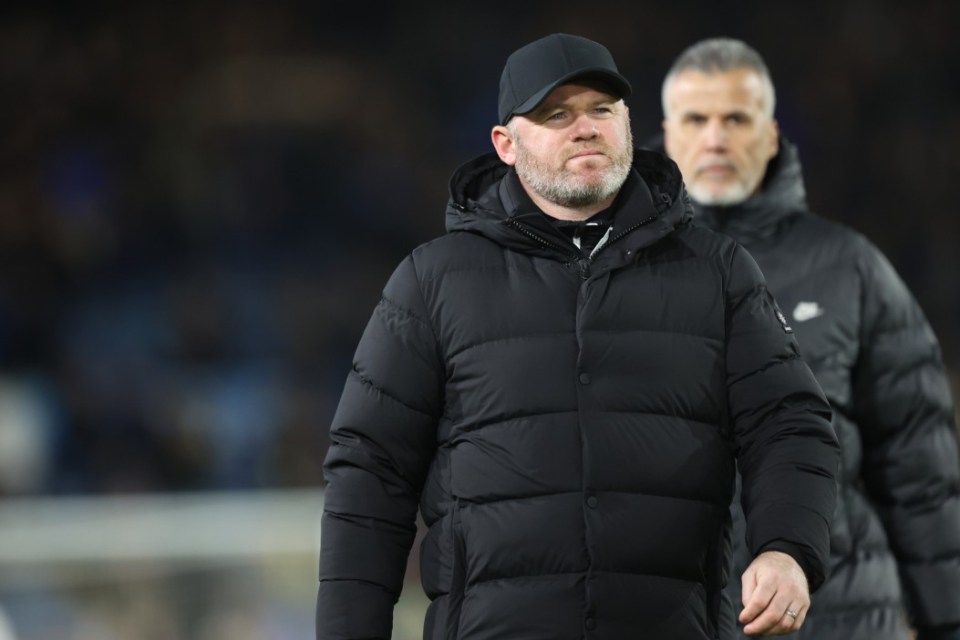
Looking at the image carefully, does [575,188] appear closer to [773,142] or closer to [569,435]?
[569,435]

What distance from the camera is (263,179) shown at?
28.8 feet

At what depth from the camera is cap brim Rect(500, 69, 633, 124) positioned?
264 cm

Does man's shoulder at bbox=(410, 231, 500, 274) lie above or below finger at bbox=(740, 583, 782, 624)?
above

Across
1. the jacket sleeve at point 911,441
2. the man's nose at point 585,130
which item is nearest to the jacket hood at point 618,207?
the man's nose at point 585,130

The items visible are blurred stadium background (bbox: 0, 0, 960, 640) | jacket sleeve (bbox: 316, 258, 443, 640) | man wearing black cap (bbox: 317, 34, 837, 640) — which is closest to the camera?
Result: man wearing black cap (bbox: 317, 34, 837, 640)

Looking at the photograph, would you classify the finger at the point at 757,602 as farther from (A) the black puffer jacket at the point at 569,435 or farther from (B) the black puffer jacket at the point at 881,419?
(B) the black puffer jacket at the point at 881,419

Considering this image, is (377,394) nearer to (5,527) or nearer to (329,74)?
(5,527)

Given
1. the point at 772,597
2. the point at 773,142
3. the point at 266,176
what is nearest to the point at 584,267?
the point at 772,597

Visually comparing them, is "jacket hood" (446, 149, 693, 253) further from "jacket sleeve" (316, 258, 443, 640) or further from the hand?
the hand

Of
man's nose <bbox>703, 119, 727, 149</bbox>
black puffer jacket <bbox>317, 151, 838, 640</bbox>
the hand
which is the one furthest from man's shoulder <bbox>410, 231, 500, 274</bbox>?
man's nose <bbox>703, 119, 727, 149</bbox>

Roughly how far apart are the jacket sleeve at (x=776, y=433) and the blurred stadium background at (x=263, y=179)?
4.73 metres

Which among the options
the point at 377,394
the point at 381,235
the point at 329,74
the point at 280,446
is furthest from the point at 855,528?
the point at 329,74

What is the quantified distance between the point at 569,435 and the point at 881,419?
3.62 feet

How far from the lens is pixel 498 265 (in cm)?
266
